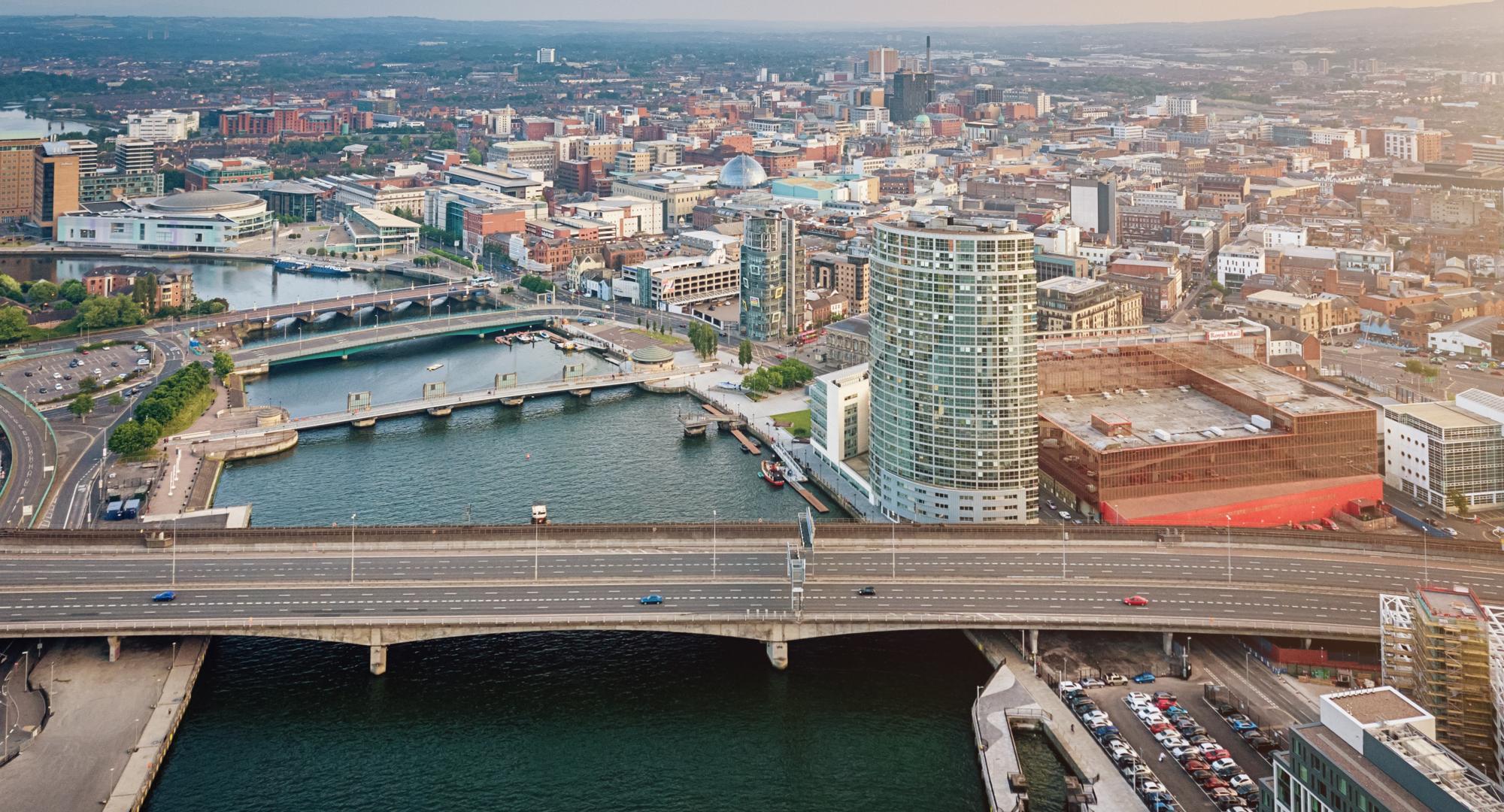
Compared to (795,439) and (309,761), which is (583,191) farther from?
(309,761)

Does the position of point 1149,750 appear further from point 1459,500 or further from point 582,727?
point 1459,500

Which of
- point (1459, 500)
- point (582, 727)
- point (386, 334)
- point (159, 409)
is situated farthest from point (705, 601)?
point (386, 334)

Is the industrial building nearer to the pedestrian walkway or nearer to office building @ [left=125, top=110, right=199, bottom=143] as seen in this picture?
the pedestrian walkway

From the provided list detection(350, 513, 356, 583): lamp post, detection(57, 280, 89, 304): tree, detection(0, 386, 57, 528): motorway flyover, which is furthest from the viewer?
detection(57, 280, 89, 304): tree

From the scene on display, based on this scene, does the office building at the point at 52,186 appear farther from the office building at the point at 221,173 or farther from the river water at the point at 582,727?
the river water at the point at 582,727

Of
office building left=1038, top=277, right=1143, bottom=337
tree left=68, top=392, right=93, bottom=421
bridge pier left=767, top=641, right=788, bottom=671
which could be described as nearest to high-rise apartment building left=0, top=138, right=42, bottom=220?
tree left=68, top=392, right=93, bottom=421

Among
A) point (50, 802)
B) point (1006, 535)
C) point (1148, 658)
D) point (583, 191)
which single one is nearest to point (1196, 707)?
point (1148, 658)

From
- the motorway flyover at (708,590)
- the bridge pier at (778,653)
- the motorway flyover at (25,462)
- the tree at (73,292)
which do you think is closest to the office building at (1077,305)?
the motorway flyover at (708,590)
